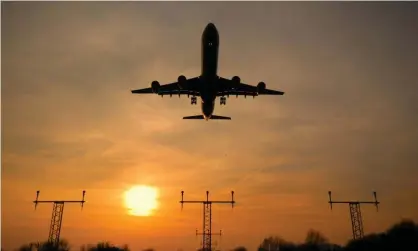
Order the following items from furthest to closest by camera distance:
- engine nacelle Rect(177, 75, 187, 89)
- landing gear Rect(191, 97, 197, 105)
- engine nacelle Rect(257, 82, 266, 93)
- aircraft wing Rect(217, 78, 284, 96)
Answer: landing gear Rect(191, 97, 197, 105) → aircraft wing Rect(217, 78, 284, 96) → engine nacelle Rect(257, 82, 266, 93) → engine nacelle Rect(177, 75, 187, 89)

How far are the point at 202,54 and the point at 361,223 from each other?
65.4m

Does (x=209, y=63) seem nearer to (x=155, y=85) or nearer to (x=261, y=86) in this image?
(x=155, y=85)

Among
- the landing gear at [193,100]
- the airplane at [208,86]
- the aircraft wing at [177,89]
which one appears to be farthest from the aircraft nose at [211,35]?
the landing gear at [193,100]

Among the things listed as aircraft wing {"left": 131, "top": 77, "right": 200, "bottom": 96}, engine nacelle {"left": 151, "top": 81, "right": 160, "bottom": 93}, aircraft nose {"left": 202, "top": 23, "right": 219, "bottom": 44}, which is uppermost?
aircraft nose {"left": 202, "top": 23, "right": 219, "bottom": 44}

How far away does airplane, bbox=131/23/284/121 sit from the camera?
52.6 metres

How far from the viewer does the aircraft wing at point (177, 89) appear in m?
59.0

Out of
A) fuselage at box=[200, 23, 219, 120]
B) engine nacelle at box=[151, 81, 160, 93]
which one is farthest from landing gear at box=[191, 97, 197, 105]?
engine nacelle at box=[151, 81, 160, 93]

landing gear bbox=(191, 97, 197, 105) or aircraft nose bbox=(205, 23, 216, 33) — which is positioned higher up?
aircraft nose bbox=(205, 23, 216, 33)

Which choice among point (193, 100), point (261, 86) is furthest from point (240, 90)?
point (193, 100)

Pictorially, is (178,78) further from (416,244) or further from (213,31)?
(416,244)

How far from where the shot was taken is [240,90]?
64.3 metres

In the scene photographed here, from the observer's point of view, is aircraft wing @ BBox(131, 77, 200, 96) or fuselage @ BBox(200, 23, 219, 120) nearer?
fuselage @ BBox(200, 23, 219, 120)

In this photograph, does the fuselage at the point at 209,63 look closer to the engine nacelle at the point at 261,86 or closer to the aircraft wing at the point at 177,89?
the aircraft wing at the point at 177,89

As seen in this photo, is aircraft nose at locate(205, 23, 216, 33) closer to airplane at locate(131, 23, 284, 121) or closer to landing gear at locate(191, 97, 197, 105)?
airplane at locate(131, 23, 284, 121)
